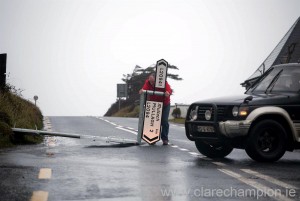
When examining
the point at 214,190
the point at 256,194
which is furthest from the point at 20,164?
the point at 256,194

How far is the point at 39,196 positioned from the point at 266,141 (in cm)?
540

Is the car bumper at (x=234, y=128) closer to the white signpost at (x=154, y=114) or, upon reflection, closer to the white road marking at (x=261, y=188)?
the white road marking at (x=261, y=188)

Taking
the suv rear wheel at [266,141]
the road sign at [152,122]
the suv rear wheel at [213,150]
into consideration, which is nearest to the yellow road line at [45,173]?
the suv rear wheel at [266,141]

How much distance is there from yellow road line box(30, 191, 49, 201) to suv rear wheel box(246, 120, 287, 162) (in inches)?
190

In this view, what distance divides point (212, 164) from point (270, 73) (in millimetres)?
2913

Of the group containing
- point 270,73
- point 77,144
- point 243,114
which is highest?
point 270,73

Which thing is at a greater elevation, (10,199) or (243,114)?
(243,114)

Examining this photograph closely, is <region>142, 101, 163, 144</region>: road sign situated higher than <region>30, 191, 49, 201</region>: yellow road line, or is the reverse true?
<region>142, 101, 163, 144</region>: road sign

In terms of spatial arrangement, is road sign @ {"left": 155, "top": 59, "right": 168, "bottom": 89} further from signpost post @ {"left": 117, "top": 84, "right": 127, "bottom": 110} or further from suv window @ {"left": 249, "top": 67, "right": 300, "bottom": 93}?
signpost post @ {"left": 117, "top": 84, "right": 127, "bottom": 110}

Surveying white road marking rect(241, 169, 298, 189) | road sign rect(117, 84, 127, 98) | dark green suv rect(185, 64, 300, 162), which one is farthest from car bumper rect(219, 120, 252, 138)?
road sign rect(117, 84, 127, 98)

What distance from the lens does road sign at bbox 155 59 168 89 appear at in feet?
43.3

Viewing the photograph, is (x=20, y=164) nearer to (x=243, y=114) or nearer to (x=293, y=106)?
(x=243, y=114)

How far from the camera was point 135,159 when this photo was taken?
996 centimetres

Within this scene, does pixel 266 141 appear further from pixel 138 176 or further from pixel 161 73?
pixel 161 73
